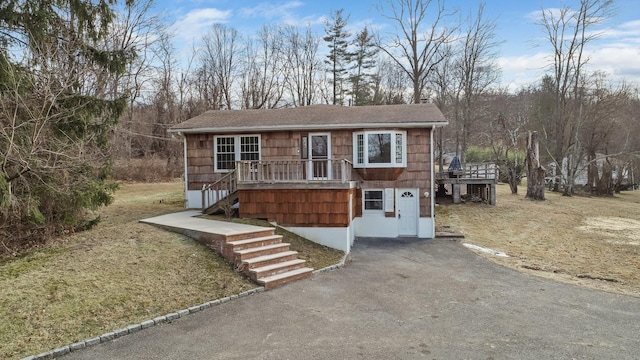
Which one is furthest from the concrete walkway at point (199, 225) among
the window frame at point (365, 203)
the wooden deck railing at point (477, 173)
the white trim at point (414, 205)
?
the wooden deck railing at point (477, 173)

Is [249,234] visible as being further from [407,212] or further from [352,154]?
[407,212]

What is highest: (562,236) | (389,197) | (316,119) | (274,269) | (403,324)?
(316,119)

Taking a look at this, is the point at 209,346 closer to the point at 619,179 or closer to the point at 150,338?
the point at 150,338

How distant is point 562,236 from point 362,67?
21.8m

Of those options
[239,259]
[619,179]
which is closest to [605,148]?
[619,179]

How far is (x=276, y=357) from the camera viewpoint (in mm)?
4977

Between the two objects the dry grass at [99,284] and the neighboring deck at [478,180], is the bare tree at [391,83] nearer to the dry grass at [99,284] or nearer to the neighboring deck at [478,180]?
the neighboring deck at [478,180]

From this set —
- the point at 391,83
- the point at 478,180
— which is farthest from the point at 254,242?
the point at 391,83

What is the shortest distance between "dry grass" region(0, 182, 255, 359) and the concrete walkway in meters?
0.47

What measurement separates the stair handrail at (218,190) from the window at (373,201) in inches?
200

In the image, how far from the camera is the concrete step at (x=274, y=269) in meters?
7.96

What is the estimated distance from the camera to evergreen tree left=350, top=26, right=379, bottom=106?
3164cm

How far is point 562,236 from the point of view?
15.1 m

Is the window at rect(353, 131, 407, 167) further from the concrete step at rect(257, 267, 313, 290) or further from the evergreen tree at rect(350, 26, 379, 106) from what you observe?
the evergreen tree at rect(350, 26, 379, 106)
